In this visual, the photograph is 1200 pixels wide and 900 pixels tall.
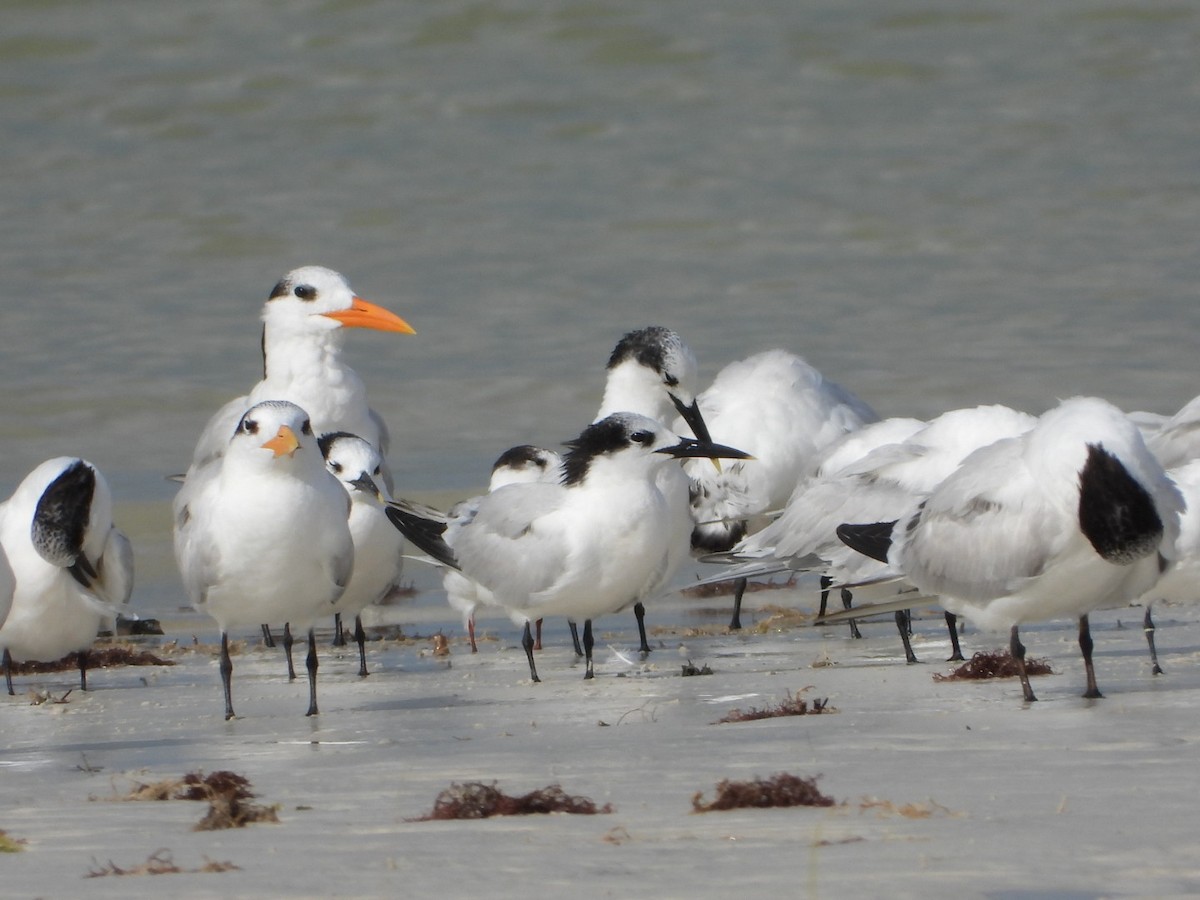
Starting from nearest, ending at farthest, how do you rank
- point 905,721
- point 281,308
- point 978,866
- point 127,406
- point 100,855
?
point 978,866
point 100,855
point 905,721
point 281,308
point 127,406

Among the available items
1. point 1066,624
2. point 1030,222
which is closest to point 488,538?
point 1066,624

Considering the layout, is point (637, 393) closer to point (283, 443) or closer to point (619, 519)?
point (619, 519)

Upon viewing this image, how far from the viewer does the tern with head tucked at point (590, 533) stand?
8.20m

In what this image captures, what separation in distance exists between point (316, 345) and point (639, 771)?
235 inches

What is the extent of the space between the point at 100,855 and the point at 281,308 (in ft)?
23.0

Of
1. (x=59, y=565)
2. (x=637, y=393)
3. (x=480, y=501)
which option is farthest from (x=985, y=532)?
(x=637, y=393)

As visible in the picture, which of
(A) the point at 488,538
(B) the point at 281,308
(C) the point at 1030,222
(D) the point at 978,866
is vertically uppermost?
(C) the point at 1030,222

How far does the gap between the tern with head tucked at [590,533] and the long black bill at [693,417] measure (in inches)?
85.6

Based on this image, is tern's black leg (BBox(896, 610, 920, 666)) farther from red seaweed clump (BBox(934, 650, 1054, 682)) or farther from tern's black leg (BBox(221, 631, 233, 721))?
tern's black leg (BBox(221, 631, 233, 721))

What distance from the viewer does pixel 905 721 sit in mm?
6168

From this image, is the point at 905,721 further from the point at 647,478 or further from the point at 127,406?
the point at 127,406

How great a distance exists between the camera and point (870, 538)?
794 cm

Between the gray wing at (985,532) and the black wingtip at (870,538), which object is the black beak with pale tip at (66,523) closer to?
the black wingtip at (870,538)

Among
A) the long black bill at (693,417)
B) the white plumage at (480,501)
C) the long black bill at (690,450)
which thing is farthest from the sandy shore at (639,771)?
the long black bill at (693,417)
